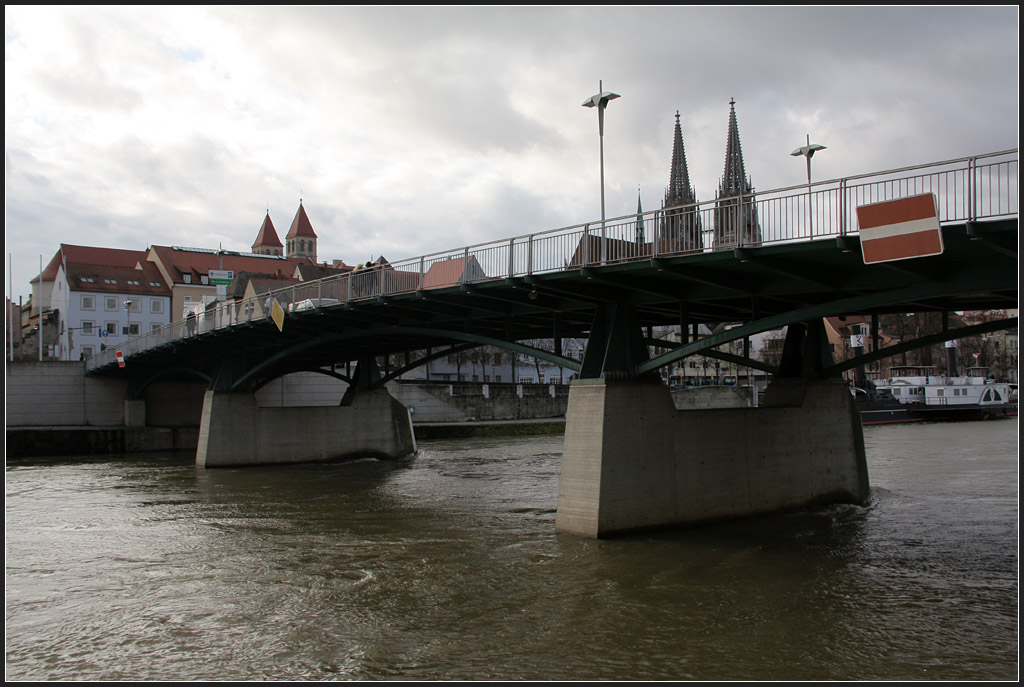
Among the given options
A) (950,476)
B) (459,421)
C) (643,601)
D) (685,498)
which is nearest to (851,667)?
(643,601)

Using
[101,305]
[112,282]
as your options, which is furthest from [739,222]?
[112,282]

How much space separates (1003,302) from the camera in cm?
1942

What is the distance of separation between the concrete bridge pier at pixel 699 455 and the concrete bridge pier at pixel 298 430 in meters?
23.5

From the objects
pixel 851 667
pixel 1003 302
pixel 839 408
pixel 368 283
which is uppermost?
pixel 368 283

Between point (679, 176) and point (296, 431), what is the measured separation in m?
79.1

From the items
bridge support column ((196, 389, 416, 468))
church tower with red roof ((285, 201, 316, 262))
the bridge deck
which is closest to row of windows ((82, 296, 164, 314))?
bridge support column ((196, 389, 416, 468))

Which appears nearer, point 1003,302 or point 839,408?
point 1003,302

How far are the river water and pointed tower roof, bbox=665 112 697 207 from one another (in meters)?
82.7

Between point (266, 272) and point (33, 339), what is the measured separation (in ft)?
92.1

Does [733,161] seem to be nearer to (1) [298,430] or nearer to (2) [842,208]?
(1) [298,430]

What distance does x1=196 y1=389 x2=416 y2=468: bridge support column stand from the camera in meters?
40.7

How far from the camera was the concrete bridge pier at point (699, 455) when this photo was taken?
19.8 m

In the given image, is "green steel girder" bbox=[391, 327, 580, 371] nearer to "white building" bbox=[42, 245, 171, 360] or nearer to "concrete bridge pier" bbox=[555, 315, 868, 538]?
"concrete bridge pier" bbox=[555, 315, 868, 538]

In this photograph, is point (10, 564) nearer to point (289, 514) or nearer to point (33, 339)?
point (289, 514)
